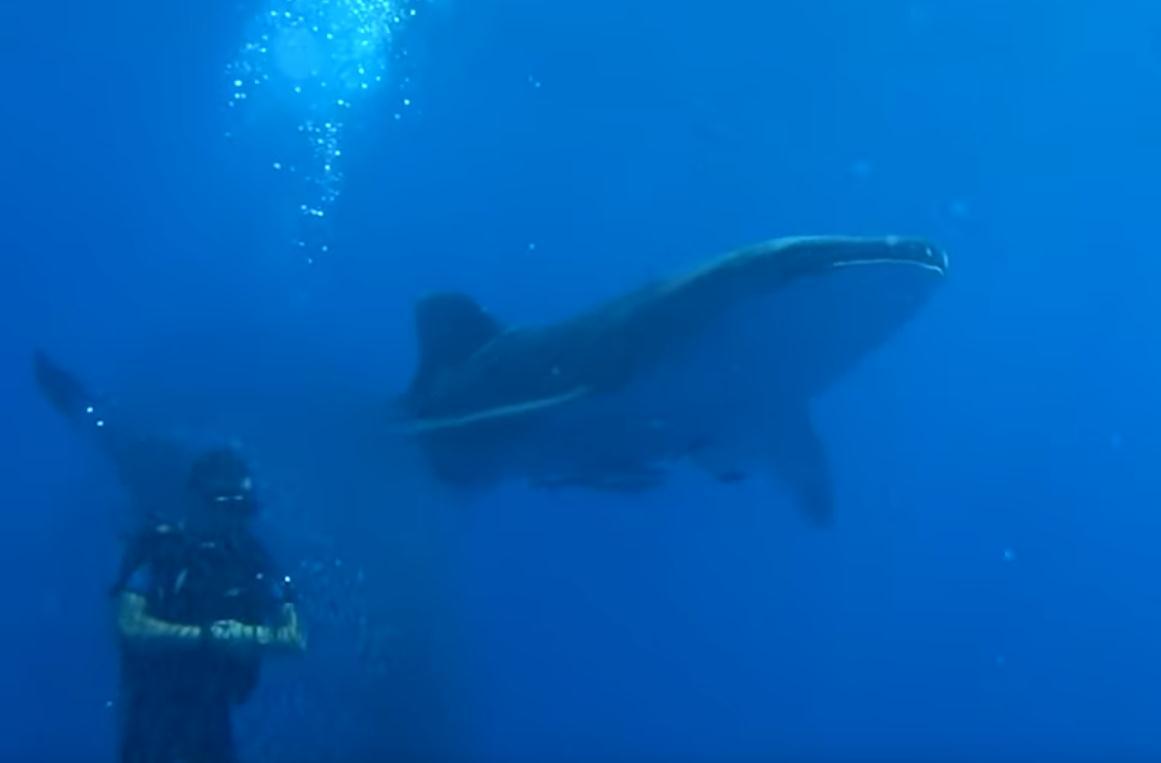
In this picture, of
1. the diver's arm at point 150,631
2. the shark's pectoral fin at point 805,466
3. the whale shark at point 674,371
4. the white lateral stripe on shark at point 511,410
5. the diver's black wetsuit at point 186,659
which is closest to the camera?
the diver's arm at point 150,631

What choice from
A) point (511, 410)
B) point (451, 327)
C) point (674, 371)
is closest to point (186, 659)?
point (511, 410)

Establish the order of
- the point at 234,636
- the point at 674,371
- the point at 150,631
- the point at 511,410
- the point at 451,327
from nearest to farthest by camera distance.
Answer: the point at 150,631
the point at 234,636
the point at 674,371
the point at 511,410
the point at 451,327

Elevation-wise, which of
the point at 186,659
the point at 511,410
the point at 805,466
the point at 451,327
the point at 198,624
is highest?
the point at 451,327

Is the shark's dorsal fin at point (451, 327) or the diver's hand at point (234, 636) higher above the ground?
the shark's dorsal fin at point (451, 327)

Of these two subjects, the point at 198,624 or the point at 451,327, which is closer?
the point at 198,624

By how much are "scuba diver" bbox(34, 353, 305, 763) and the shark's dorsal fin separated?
4669 millimetres

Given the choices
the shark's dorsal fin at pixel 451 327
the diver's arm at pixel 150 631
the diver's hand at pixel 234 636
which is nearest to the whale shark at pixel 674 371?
the shark's dorsal fin at pixel 451 327

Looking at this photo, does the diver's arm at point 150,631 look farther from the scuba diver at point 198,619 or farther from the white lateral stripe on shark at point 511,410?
the white lateral stripe on shark at point 511,410

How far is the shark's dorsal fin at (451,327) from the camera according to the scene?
1013 cm

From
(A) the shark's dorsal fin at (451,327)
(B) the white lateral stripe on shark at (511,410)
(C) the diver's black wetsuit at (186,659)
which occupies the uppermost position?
(A) the shark's dorsal fin at (451,327)

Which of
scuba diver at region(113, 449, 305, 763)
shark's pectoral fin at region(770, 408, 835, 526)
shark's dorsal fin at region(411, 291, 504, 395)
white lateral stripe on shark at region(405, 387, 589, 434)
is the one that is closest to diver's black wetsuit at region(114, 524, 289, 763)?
scuba diver at region(113, 449, 305, 763)

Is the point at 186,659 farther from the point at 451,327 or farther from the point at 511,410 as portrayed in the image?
the point at 451,327

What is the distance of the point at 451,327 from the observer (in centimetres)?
1021

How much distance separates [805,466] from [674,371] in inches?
97.1
